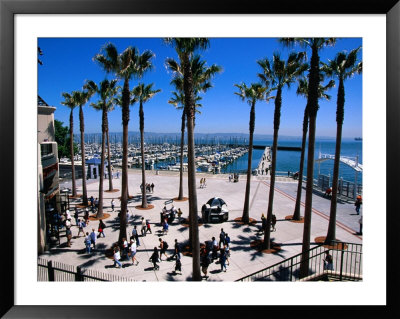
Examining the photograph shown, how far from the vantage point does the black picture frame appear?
405 centimetres

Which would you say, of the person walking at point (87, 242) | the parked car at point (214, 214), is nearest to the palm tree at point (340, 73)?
the parked car at point (214, 214)

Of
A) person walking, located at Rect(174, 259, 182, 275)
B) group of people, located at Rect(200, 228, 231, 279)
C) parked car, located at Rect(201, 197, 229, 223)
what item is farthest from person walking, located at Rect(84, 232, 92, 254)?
parked car, located at Rect(201, 197, 229, 223)

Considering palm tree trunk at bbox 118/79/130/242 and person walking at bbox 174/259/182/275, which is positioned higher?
palm tree trunk at bbox 118/79/130/242

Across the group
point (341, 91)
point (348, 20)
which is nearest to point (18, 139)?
point (348, 20)

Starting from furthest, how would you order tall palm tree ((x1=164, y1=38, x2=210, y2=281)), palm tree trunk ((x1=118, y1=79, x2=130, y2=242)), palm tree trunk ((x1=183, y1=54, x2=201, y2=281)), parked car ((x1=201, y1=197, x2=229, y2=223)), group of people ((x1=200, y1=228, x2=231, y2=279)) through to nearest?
parked car ((x1=201, y1=197, x2=229, y2=223)), palm tree trunk ((x1=118, y1=79, x2=130, y2=242)), group of people ((x1=200, y1=228, x2=231, y2=279)), palm tree trunk ((x1=183, y1=54, x2=201, y2=281)), tall palm tree ((x1=164, y1=38, x2=210, y2=281))

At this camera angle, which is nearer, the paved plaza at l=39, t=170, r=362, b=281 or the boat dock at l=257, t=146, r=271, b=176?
the paved plaza at l=39, t=170, r=362, b=281

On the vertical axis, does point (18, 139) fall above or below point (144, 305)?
above

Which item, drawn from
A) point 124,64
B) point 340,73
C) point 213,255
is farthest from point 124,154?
point 340,73

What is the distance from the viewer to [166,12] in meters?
4.11

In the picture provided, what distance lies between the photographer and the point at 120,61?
1123 cm

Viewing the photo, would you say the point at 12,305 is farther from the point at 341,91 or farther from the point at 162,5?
the point at 341,91

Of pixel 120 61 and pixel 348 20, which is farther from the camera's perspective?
pixel 120 61

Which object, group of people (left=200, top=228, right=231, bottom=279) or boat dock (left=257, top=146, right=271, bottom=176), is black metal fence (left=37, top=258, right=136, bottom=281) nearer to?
group of people (left=200, top=228, right=231, bottom=279)

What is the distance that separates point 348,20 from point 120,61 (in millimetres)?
9875
